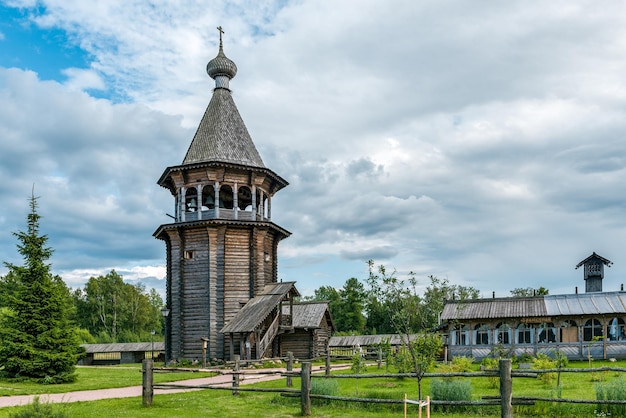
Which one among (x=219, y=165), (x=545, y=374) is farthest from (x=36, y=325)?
(x=545, y=374)

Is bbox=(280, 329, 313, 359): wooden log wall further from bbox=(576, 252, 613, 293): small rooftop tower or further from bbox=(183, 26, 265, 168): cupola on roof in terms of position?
bbox=(576, 252, 613, 293): small rooftop tower

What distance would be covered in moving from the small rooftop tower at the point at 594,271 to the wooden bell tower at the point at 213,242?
64.6ft

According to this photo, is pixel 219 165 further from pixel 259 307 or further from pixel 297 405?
pixel 297 405

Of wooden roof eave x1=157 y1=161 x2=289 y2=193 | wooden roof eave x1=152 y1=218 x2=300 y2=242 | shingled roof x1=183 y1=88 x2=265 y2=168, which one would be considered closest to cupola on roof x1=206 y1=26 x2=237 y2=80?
shingled roof x1=183 y1=88 x2=265 y2=168

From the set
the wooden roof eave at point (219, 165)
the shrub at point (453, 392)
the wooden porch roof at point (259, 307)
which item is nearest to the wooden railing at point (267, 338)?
the wooden porch roof at point (259, 307)

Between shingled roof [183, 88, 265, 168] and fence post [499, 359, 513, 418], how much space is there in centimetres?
2546

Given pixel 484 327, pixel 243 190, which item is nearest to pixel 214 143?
pixel 243 190

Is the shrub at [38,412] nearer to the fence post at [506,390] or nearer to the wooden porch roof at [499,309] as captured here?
the fence post at [506,390]

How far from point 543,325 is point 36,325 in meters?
24.4

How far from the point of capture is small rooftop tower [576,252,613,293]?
36.9 metres

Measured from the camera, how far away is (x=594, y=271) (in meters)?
37.1

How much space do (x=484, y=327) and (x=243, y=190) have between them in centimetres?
1695

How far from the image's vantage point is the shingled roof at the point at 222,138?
3544 centimetres

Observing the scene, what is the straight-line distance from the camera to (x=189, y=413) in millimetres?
13977
